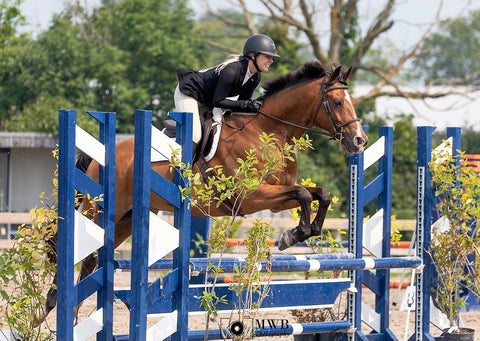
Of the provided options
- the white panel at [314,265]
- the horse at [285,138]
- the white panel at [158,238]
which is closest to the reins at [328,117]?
the horse at [285,138]

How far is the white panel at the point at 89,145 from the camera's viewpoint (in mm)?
3893

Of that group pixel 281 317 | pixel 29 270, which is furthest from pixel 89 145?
pixel 281 317

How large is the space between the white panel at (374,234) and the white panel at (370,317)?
35 cm

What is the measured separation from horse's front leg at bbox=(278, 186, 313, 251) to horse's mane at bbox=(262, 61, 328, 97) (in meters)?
0.83

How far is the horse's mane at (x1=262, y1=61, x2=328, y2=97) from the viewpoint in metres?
5.03

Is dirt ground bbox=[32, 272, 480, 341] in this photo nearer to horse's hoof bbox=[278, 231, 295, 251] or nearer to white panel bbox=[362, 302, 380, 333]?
white panel bbox=[362, 302, 380, 333]

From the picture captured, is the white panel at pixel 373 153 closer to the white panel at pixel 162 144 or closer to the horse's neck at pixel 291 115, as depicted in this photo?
the horse's neck at pixel 291 115

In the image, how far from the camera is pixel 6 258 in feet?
13.2

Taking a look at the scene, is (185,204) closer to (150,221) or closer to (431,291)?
(150,221)

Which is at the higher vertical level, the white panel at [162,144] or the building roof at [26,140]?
the building roof at [26,140]

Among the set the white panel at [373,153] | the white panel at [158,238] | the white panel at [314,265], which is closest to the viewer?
the white panel at [158,238]

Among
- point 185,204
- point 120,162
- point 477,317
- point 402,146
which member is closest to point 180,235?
point 185,204

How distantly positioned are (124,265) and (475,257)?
2.40m

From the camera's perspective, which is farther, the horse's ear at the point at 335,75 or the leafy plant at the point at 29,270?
the horse's ear at the point at 335,75
